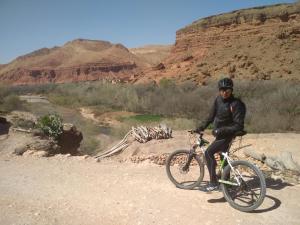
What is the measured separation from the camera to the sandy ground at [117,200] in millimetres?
5427

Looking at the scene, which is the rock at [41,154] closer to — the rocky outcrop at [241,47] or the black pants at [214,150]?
the black pants at [214,150]

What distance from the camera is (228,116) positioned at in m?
5.85

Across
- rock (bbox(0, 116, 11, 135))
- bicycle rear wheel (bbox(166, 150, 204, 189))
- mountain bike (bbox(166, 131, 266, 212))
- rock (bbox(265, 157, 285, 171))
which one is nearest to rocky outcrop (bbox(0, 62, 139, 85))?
rock (bbox(0, 116, 11, 135))

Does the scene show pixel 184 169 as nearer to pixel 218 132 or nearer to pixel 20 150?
pixel 218 132

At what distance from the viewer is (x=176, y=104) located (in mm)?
27047

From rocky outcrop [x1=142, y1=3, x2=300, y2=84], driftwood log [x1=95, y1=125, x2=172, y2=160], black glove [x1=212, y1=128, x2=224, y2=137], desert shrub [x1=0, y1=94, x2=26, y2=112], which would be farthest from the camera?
rocky outcrop [x1=142, y1=3, x2=300, y2=84]

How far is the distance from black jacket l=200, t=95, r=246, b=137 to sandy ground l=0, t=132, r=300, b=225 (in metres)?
1.18

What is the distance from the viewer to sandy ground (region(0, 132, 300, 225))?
5.43m

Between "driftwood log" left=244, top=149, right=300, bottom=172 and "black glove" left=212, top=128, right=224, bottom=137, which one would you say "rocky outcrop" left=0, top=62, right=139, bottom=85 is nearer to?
"driftwood log" left=244, top=149, right=300, bottom=172

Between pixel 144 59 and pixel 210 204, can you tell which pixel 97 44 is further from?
pixel 210 204

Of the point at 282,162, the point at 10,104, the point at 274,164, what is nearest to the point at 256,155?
the point at 274,164

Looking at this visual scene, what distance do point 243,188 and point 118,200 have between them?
2055mm

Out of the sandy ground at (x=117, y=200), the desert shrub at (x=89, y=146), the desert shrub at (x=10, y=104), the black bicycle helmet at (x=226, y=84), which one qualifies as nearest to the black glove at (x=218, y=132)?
the black bicycle helmet at (x=226, y=84)

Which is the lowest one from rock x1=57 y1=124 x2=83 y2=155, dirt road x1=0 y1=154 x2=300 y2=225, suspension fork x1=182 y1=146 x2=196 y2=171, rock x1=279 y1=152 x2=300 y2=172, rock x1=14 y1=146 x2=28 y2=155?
rock x1=57 y1=124 x2=83 y2=155
